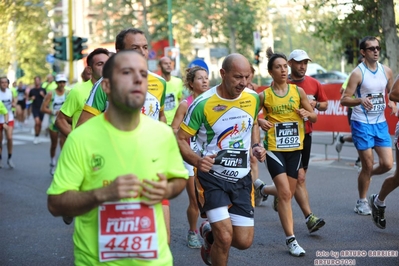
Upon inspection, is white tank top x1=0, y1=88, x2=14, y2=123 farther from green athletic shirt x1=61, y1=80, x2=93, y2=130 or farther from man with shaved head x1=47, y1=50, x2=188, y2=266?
man with shaved head x1=47, y1=50, x2=188, y2=266

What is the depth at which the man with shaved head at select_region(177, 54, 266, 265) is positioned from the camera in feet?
19.0

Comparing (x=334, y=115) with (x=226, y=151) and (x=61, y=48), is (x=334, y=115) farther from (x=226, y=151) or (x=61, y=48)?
(x=61, y=48)

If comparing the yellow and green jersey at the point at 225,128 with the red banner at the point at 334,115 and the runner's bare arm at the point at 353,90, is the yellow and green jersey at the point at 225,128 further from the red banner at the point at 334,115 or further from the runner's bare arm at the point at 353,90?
the red banner at the point at 334,115

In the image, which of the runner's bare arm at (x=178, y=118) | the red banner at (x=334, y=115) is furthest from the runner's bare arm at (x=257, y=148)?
the red banner at (x=334, y=115)

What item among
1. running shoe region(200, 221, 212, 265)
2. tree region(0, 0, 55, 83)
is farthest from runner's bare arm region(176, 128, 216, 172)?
tree region(0, 0, 55, 83)

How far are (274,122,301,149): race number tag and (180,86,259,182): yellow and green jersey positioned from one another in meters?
1.62

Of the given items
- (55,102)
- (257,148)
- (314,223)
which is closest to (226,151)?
(257,148)

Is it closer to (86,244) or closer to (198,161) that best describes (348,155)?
(198,161)

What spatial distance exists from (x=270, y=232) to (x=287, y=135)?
1459mm

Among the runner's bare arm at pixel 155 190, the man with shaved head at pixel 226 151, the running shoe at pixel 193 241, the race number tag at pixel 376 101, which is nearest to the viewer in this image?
the runner's bare arm at pixel 155 190

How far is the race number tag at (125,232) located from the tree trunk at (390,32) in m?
13.1

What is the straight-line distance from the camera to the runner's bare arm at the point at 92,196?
131 inches

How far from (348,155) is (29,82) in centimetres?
4194

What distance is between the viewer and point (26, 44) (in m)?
39.5
